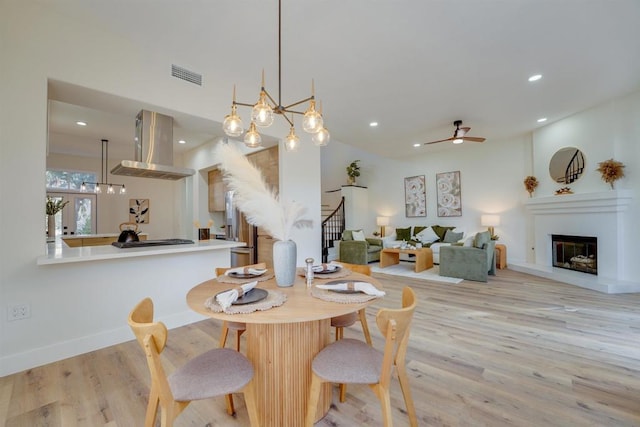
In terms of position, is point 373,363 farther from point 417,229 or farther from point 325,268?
point 417,229

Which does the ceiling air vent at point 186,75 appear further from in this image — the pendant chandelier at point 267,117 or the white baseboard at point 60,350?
the white baseboard at point 60,350

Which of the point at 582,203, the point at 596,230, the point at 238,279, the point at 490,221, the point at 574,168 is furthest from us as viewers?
the point at 490,221

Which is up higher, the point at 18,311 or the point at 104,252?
the point at 104,252

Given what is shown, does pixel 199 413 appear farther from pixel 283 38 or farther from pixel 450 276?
pixel 450 276

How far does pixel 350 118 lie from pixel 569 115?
3.96 m

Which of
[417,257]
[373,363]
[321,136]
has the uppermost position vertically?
[321,136]

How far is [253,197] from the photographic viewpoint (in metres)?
1.50

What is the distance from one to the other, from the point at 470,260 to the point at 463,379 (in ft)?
10.9

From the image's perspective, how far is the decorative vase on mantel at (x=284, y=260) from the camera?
1.56 metres

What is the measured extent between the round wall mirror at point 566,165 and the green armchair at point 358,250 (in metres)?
3.74

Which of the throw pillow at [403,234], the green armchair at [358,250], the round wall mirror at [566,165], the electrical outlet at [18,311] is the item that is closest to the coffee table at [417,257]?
the green armchair at [358,250]

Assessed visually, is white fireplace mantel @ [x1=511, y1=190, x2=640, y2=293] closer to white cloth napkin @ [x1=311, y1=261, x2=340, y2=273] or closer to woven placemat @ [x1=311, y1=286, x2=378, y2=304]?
white cloth napkin @ [x1=311, y1=261, x2=340, y2=273]

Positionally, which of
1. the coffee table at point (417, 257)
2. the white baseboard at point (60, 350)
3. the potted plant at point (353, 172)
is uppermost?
the potted plant at point (353, 172)

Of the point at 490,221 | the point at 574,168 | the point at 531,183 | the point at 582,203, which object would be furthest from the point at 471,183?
the point at 582,203
